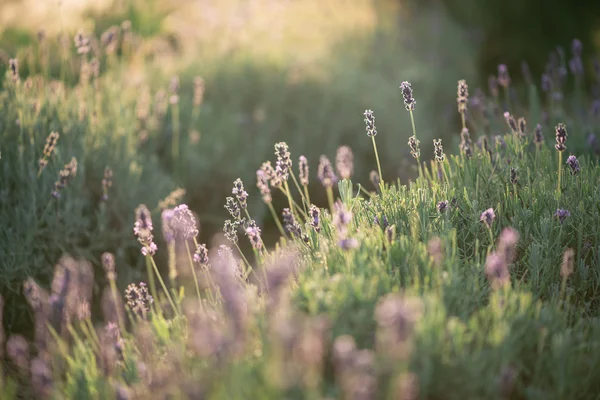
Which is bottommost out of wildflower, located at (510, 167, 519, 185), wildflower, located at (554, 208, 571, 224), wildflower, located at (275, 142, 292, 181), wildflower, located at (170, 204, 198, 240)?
wildflower, located at (554, 208, 571, 224)

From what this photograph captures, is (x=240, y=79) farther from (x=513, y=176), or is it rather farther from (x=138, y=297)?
(x=138, y=297)

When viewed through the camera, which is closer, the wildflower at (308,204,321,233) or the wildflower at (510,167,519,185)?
the wildflower at (308,204,321,233)

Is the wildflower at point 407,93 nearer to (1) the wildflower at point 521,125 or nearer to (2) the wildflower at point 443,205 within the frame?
(2) the wildflower at point 443,205

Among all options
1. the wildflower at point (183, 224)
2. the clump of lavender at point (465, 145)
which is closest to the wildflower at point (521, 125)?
the clump of lavender at point (465, 145)

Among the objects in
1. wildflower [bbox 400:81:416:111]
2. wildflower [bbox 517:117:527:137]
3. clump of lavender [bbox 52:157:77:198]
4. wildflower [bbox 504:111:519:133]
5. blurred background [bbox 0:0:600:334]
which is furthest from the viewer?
blurred background [bbox 0:0:600:334]

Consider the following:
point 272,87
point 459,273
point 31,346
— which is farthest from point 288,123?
point 459,273

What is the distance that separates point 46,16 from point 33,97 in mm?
2129

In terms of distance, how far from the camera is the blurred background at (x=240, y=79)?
3.68m

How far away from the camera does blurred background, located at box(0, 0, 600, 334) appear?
3.68 meters

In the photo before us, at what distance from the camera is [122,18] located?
605 centimetres

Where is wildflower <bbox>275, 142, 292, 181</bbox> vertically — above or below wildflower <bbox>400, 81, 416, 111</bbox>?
below

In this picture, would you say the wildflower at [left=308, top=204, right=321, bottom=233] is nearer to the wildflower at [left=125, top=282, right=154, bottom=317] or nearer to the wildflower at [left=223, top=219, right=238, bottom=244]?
the wildflower at [left=223, top=219, right=238, bottom=244]

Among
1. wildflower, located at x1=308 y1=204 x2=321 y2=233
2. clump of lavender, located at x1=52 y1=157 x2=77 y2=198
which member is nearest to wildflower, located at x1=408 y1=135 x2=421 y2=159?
wildflower, located at x1=308 y1=204 x2=321 y2=233

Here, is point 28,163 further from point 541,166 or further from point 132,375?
point 541,166
